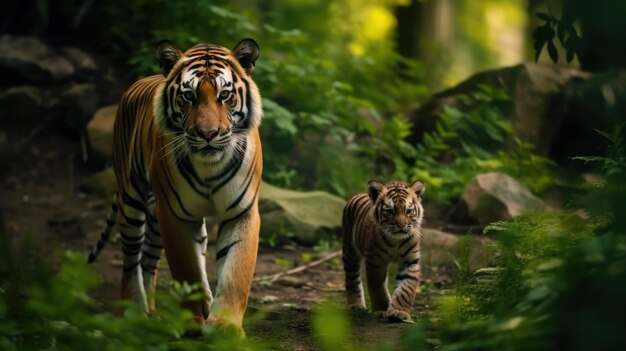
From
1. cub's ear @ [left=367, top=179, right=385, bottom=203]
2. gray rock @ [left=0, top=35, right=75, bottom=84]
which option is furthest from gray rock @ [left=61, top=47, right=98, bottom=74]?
cub's ear @ [left=367, top=179, right=385, bottom=203]

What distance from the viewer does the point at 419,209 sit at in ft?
22.3

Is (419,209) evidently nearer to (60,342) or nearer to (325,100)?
(60,342)

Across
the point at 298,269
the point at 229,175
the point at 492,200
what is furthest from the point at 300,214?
the point at 229,175

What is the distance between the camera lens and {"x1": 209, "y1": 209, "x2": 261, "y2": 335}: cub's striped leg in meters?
5.60

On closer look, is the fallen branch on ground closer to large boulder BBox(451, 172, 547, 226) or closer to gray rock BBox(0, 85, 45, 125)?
large boulder BBox(451, 172, 547, 226)

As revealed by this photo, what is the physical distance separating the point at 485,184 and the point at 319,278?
6.12ft

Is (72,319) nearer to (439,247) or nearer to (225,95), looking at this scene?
(225,95)

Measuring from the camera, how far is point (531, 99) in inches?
455

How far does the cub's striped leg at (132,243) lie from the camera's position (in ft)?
23.8

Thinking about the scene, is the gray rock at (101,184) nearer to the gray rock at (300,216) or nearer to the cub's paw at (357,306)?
the gray rock at (300,216)

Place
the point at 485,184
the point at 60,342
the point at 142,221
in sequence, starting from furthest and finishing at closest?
1. the point at 485,184
2. the point at 142,221
3. the point at 60,342

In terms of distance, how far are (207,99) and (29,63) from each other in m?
6.51

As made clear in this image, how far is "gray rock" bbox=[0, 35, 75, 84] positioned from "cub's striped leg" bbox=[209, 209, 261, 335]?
6.40m

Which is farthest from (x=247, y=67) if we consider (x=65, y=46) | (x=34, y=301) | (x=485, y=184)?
(x=65, y=46)
